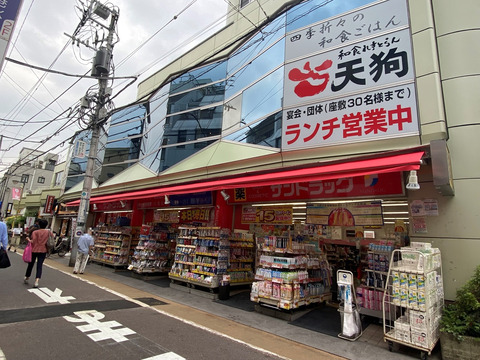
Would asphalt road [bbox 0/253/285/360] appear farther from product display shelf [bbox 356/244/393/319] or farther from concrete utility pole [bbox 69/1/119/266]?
concrete utility pole [bbox 69/1/119/266]

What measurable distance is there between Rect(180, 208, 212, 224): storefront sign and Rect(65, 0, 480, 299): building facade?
1.39 m

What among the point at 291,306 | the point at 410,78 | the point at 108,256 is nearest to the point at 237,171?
the point at 291,306

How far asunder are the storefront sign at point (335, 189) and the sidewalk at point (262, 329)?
3040mm

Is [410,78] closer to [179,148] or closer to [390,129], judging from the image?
[390,129]

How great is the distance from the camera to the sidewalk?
492 centimetres

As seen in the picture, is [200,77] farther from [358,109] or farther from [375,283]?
[375,283]

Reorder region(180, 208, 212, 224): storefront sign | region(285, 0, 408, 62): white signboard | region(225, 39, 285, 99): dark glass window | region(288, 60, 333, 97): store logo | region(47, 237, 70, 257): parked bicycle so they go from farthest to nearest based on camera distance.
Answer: region(47, 237, 70, 257): parked bicycle
region(180, 208, 212, 224): storefront sign
region(225, 39, 285, 99): dark glass window
region(288, 60, 333, 97): store logo
region(285, 0, 408, 62): white signboard

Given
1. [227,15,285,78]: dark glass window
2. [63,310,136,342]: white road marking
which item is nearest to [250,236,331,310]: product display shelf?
[63,310,136,342]: white road marking

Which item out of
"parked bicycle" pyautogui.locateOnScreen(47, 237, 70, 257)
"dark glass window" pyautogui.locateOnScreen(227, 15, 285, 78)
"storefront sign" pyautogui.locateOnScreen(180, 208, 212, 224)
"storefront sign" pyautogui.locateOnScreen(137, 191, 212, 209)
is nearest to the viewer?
"dark glass window" pyautogui.locateOnScreen(227, 15, 285, 78)

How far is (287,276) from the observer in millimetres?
6602

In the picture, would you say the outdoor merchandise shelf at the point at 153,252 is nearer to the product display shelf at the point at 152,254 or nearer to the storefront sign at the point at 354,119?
the product display shelf at the point at 152,254

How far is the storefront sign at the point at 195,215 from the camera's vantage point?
36.9ft

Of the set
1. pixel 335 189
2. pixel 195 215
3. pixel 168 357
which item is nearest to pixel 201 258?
pixel 195 215

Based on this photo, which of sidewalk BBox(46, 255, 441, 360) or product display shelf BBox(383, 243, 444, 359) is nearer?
product display shelf BBox(383, 243, 444, 359)
